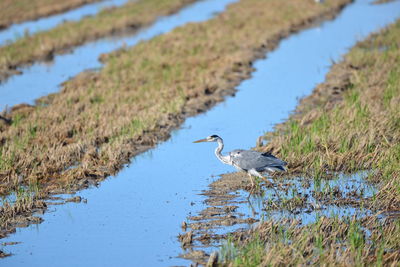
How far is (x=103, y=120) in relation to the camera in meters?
14.9

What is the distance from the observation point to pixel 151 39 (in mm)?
25188

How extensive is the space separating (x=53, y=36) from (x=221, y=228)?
1892 centimetres

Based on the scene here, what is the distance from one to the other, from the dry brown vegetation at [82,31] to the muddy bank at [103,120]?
3.23 meters

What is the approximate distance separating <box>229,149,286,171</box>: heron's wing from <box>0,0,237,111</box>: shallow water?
8.49 m

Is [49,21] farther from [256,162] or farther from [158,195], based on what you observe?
[256,162]

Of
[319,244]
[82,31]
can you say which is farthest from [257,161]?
[82,31]

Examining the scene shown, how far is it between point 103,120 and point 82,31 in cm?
1364

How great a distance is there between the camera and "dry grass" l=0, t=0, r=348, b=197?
40.7 feet

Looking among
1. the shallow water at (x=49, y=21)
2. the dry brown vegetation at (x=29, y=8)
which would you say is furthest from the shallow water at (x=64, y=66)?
the dry brown vegetation at (x=29, y=8)

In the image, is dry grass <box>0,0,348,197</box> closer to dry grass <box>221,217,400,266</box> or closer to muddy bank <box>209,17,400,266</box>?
muddy bank <box>209,17,400,266</box>

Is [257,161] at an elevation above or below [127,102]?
above

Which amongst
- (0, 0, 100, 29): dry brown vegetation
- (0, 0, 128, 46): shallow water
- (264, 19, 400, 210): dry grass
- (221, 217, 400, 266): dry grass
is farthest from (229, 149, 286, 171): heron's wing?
(0, 0, 100, 29): dry brown vegetation

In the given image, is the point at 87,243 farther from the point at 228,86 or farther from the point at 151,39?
the point at 151,39

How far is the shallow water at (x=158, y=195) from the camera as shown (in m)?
8.84
